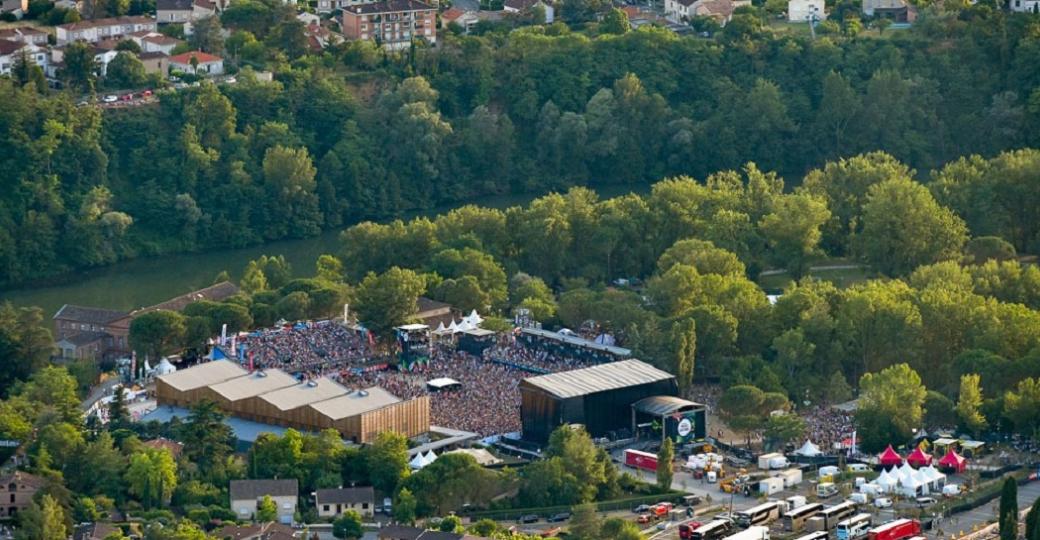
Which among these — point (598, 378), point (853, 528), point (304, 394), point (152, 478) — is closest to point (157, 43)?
point (304, 394)

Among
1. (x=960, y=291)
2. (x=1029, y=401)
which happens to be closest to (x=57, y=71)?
(x=960, y=291)

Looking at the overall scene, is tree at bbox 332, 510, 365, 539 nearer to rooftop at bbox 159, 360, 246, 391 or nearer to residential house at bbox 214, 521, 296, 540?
residential house at bbox 214, 521, 296, 540

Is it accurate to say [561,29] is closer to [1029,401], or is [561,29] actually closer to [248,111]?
[248,111]

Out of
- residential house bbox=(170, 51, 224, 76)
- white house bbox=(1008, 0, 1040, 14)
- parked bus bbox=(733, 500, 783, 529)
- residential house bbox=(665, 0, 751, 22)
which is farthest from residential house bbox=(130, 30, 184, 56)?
parked bus bbox=(733, 500, 783, 529)

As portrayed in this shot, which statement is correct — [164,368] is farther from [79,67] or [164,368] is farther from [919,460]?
[79,67]

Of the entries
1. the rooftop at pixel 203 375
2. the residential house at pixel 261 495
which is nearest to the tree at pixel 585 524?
the residential house at pixel 261 495
